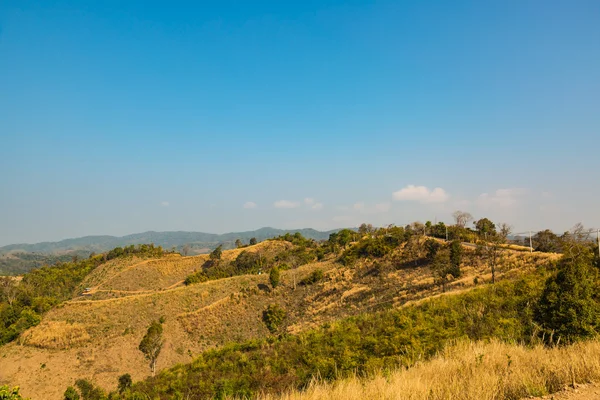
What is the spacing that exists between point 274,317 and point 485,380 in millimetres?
42825

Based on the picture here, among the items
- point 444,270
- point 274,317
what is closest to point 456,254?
point 444,270

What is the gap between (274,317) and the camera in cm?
4372

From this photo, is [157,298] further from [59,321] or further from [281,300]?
[281,300]

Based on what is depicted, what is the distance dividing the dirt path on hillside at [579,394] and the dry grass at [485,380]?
0.44 ft

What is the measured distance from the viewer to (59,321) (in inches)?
2055

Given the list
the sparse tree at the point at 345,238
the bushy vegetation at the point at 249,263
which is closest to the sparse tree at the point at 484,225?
the sparse tree at the point at 345,238

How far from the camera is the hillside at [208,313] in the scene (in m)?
35.4

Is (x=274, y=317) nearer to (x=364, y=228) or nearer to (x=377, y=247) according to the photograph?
(x=377, y=247)

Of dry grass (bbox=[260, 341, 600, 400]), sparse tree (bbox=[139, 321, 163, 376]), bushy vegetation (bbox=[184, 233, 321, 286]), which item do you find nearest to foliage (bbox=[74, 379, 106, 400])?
sparse tree (bbox=[139, 321, 163, 376])

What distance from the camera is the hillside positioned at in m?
35.4

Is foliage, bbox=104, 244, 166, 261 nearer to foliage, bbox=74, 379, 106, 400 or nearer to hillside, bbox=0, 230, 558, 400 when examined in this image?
hillside, bbox=0, 230, 558, 400

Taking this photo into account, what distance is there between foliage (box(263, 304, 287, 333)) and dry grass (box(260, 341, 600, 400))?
133ft

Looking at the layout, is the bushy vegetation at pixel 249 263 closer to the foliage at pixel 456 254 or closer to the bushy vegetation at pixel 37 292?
the bushy vegetation at pixel 37 292

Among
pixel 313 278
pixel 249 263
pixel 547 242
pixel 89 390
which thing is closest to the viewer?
→ pixel 89 390
